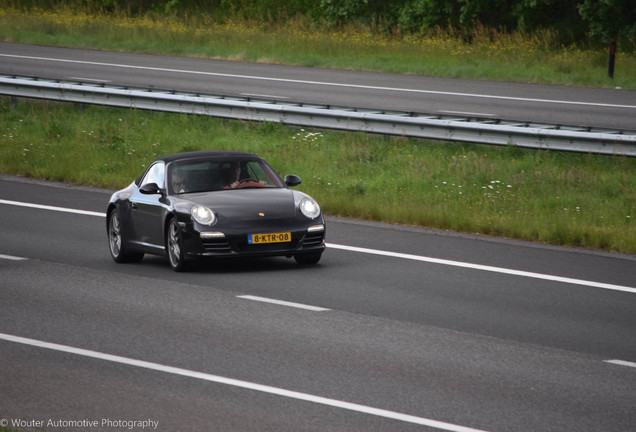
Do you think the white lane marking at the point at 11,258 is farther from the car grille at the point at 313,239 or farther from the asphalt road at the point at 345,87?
the asphalt road at the point at 345,87

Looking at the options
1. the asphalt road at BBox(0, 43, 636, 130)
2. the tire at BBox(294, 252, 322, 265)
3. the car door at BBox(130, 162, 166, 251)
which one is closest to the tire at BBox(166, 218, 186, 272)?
the car door at BBox(130, 162, 166, 251)

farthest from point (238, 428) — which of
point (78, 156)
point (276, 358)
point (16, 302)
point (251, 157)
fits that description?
point (78, 156)

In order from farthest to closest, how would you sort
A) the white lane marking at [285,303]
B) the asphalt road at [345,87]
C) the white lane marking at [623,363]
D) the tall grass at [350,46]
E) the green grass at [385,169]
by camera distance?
the tall grass at [350,46] → the asphalt road at [345,87] → the green grass at [385,169] → the white lane marking at [285,303] → the white lane marking at [623,363]

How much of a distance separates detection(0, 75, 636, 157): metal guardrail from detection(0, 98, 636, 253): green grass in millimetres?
293

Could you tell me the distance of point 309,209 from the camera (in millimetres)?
12664

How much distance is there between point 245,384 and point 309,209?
5088 mm

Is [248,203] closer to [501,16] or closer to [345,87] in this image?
[345,87]

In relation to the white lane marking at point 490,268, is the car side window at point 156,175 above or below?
above

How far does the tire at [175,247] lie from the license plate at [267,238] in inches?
33.0

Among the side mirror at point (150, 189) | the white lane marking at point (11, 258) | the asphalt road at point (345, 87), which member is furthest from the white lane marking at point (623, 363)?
the asphalt road at point (345, 87)

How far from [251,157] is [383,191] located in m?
5.14

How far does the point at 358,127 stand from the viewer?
21.0 meters

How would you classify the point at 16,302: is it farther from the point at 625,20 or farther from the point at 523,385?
the point at 625,20

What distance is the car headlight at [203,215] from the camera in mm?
12281
